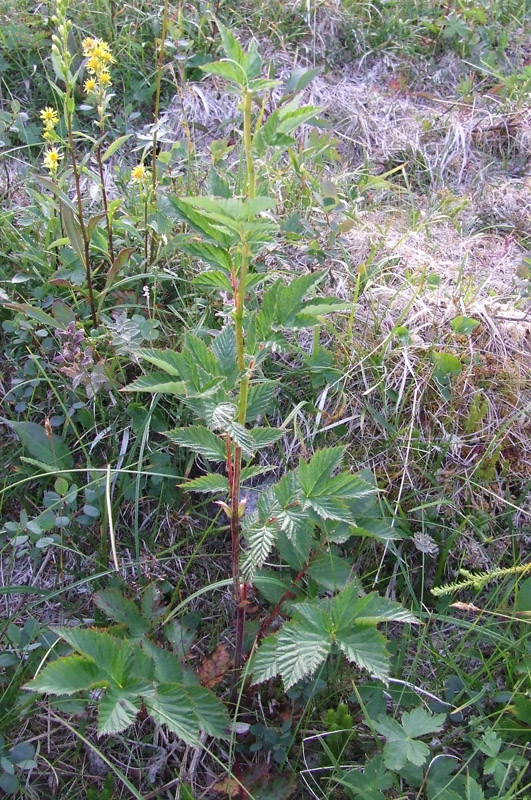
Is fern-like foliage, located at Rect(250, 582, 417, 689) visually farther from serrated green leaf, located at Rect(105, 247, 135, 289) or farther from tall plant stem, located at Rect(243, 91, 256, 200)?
serrated green leaf, located at Rect(105, 247, 135, 289)

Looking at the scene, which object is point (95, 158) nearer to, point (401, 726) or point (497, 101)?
point (497, 101)

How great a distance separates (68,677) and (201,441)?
0.52m

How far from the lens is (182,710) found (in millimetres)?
1290

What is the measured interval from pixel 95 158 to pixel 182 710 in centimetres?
227

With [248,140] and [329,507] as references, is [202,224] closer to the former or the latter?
[248,140]

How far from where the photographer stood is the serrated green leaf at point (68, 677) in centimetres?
120

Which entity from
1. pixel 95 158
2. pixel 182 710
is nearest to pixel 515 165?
pixel 95 158

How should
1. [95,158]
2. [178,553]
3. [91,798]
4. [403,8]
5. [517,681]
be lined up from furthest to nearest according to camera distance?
[403,8] < [95,158] < [178,553] < [517,681] < [91,798]

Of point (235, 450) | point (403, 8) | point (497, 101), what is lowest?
point (235, 450)

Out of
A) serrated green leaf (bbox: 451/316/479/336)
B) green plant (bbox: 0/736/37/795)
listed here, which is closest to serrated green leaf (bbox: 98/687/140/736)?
green plant (bbox: 0/736/37/795)

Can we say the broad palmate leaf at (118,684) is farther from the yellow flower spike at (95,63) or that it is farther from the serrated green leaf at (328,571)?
the yellow flower spike at (95,63)

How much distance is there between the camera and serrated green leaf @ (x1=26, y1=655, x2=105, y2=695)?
120 cm

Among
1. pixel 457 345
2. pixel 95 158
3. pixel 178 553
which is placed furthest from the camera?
pixel 95 158

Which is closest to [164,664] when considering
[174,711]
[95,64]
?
[174,711]
